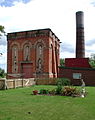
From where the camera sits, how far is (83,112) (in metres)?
9.97

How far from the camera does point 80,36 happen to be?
44.2 meters

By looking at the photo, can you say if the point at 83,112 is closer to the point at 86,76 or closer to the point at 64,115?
the point at 64,115

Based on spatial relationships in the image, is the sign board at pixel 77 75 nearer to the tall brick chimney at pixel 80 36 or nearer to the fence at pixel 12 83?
the tall brick chimney at pixel 80 36

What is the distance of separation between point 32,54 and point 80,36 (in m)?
11.0

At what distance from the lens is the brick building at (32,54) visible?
4019 cm

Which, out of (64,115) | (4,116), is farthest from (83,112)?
Result: (4,116)

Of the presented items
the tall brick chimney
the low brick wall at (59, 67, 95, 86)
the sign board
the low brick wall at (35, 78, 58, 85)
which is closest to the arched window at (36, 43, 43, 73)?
the low brick wall at (35, 78, 58, 85)

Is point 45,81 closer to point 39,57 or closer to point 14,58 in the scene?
point 39,57

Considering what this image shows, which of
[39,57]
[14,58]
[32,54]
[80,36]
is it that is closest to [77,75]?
[39,57]

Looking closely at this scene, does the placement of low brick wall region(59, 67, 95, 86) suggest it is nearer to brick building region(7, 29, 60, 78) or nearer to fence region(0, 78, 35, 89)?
brick building region(7, 29, 60, 78)

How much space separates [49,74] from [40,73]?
1792 millimetres

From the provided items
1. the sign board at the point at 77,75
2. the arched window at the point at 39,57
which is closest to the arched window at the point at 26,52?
the arched window at the point at 39,57

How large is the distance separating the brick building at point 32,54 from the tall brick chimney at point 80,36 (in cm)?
502

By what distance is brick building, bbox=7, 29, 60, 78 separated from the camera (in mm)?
40188
